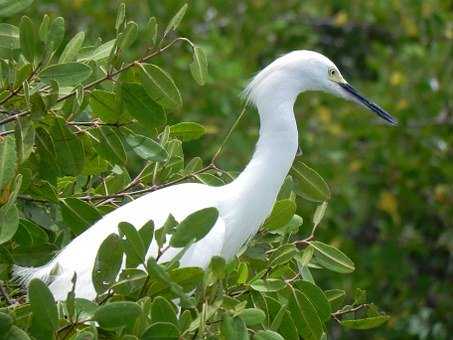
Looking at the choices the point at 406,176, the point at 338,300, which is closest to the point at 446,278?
the point at 406,176

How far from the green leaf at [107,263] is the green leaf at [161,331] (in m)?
0.13

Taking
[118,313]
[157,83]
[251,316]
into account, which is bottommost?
[251,316]

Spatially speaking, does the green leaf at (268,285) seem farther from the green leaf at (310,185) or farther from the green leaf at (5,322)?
the green leaf at (5,322)

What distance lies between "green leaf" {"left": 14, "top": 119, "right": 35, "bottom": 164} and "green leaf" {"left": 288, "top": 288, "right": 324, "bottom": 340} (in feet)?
2.22

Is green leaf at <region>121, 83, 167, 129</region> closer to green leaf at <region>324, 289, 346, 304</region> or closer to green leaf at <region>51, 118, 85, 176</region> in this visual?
green leaf at <region>51, 118, 85, 176</region>

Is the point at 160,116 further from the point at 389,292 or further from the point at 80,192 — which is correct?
the point at 389,292

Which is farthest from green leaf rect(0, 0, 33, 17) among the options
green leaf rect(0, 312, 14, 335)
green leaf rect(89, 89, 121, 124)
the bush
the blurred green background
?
the blurred green background

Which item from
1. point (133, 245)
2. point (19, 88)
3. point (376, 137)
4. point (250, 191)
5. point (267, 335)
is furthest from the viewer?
point (376, 137)

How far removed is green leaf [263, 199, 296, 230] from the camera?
2.58m

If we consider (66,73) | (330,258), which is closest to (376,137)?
(330,258)

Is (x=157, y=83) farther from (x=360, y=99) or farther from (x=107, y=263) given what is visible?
(x=360, y=99)

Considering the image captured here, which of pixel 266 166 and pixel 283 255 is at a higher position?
pixel 283 255

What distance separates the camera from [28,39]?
2.21 meters

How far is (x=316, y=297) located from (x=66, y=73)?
0.72m
